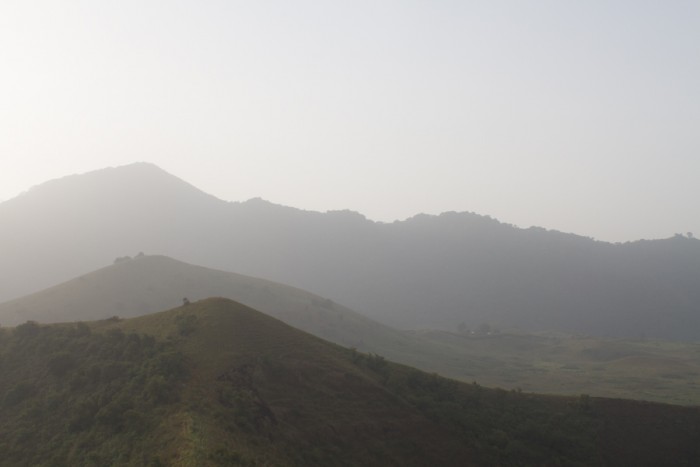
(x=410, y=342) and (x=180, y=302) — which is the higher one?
(x=180, y=302)

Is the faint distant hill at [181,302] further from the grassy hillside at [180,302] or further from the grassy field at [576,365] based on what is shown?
the grassy field at [576,365]

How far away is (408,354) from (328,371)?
6141cm

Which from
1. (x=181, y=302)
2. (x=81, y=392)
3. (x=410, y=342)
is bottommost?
(x=410, y=342)

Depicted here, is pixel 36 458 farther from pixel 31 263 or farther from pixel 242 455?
pixel 31 263

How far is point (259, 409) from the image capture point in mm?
28734

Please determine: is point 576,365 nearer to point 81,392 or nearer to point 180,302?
point 180,302

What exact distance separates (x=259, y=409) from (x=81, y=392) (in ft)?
31.9

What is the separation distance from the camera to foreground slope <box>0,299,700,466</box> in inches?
1002

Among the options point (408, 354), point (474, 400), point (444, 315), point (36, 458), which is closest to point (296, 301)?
point (408, 354)

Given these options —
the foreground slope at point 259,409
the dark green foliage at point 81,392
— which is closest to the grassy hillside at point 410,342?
the foreground slope at point 259,409

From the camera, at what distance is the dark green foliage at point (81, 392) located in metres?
24.9

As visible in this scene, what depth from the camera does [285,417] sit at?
95.3ft

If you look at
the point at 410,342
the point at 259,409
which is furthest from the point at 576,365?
the point at 259,409

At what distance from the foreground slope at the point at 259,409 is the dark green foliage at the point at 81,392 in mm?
80
